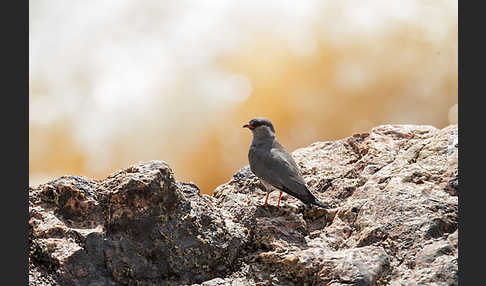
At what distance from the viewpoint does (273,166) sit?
8547 mm

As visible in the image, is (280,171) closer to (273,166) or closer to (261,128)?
(273,166)

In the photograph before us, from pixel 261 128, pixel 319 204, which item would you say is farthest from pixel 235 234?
pixel 261 128

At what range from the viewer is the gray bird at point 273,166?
8.22 metres

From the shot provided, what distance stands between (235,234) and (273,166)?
1.26m

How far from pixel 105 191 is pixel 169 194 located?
782 millimetres

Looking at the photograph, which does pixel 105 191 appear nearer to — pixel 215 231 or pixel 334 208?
pixel 215 231

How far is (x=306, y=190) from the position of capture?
816cm

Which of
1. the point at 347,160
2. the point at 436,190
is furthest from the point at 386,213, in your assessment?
the point at 347,160

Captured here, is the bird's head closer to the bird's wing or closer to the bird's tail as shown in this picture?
the bird's wing

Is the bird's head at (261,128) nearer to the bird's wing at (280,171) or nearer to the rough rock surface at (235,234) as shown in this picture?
the bird's wing at (280,171)

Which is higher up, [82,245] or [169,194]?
[169,194]

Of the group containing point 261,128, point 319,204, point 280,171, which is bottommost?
point 319,204

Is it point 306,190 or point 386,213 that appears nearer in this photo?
point 386,213
